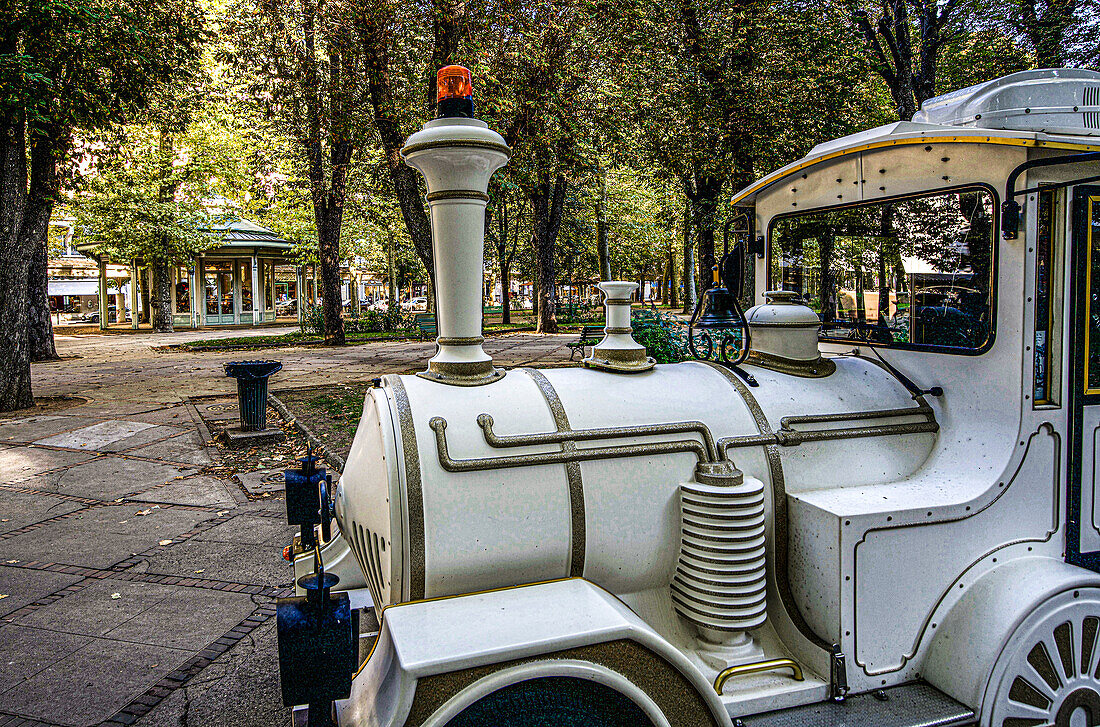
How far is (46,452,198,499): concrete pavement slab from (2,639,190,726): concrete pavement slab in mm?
3598

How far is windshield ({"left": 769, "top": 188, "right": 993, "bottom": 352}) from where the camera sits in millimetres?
2943

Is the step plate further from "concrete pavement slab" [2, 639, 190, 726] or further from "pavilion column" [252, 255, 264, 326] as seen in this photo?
"pavilion column" [252, 255, 264, 326]

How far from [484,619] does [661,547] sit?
866 millimetres

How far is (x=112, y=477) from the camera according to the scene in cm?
752

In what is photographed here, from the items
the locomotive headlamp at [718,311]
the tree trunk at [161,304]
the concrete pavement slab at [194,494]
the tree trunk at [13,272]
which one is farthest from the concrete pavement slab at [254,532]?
the tree trunk at [161,304]

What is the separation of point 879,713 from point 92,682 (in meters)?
3.73

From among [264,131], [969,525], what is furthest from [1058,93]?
[264,131]

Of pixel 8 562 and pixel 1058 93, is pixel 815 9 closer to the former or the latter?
pixel 1058 93

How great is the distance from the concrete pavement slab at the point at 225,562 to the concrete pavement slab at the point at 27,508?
1717 mm

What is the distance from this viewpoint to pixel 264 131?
1788 cm

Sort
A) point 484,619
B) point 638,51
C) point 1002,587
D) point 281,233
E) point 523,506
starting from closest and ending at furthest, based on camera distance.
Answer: point 484,619 → point 523,506 → point 1002,587 → point 638,51 → point 281,233

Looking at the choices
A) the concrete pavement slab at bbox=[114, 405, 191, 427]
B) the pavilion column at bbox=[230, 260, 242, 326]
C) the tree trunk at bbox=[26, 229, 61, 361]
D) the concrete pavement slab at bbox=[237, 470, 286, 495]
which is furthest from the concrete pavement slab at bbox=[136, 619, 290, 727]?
the pavilion column at bbox=[230, 260, 242, 326]

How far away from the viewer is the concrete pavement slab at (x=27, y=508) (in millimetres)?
6032

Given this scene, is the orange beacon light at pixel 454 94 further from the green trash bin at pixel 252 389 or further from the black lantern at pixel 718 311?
the green trash bin at pixel 252 389
